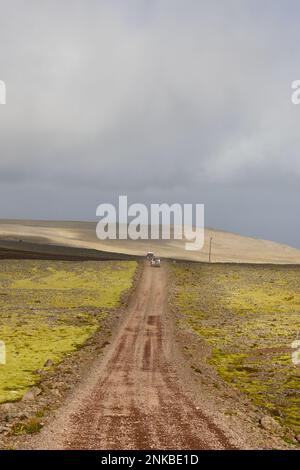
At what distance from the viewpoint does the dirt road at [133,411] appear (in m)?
19.7

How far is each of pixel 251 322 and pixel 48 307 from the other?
28.8 m

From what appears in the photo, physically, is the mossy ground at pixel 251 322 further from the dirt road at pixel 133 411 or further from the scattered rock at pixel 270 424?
the dirt road at pixel 133 411

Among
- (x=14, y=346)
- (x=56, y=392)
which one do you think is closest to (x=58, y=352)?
(x=14, y=346)

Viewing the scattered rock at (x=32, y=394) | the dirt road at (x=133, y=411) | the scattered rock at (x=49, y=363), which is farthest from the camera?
the scattered rock at (x=49, y=363)

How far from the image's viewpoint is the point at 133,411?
2445 cm

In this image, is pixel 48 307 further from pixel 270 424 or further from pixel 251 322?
pixel 270 424

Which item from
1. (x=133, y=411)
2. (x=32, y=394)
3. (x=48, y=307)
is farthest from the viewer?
(x=48, y=307)

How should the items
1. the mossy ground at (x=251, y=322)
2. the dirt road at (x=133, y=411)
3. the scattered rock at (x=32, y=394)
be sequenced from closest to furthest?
the dirt road at (x=133, y=411) < the scattered rock at (x=32, y=394) < the mossy ground at (x=251, y=322)

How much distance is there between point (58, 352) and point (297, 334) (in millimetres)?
26780

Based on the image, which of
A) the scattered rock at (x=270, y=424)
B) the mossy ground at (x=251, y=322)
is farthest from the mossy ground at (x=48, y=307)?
the scattered rock at (x=270, y=424)

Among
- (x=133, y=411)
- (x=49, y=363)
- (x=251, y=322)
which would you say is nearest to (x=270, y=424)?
(x=133, y=411)

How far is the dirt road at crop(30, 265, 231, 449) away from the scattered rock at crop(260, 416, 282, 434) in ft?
9.56

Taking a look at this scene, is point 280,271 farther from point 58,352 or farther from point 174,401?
point 174,401

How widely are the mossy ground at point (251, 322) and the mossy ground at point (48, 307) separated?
12347 millimetres
